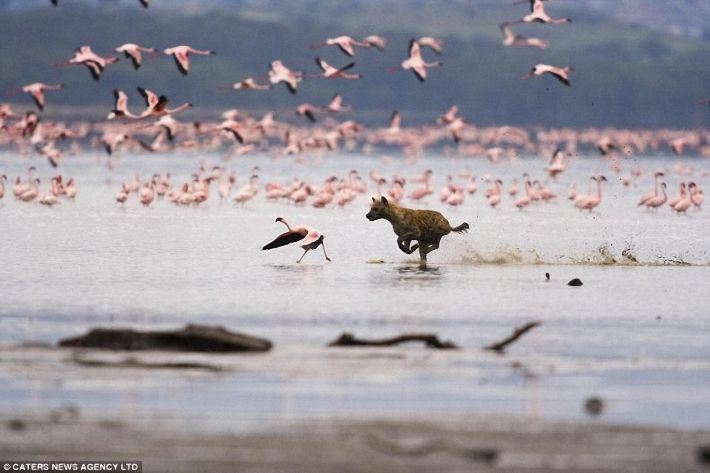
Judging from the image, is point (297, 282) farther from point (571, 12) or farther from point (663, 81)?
point (571, 12)

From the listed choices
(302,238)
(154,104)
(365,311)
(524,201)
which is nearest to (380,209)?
(302,238)

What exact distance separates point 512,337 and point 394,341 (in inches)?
33.2

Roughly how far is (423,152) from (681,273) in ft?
234

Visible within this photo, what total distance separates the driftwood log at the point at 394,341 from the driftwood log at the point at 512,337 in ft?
1.02

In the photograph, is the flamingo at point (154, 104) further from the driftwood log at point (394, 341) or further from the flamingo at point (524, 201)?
the driftwood log at point (394, 341)

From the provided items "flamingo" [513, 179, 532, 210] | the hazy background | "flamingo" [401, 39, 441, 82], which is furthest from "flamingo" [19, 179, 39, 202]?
the hazy background

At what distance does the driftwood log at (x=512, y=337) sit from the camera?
44.0 ft

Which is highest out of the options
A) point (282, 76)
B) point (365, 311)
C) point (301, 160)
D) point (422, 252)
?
point (301, 160)

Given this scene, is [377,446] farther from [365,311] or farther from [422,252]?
[422,252]

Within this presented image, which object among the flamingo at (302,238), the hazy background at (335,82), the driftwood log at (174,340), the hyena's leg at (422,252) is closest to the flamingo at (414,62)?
the hyena's leg at (422,252)

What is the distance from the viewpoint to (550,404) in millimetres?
11805

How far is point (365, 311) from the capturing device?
1775cm

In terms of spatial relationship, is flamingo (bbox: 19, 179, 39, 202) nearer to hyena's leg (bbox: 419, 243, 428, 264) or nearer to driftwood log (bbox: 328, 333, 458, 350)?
hyena's leg (bbox: 419, 243, 428, 264)

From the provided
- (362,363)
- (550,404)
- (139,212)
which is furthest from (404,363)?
(139,212)
